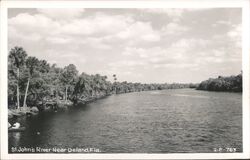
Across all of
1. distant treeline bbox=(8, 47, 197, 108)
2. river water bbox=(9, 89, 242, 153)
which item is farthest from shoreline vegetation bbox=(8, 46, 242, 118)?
river water bbox=(9, 89, 242, 153)

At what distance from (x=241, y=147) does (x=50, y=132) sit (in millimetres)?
6582

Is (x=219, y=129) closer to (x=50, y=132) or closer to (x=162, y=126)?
(x=162, y=126)

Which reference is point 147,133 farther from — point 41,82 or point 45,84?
point 45,84

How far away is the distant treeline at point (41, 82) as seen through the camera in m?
12.4

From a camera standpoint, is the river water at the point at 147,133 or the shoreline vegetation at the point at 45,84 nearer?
the river water at the point at 147,133

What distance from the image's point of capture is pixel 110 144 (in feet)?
34.3

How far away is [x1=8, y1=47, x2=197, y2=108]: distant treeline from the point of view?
1239 centimetres

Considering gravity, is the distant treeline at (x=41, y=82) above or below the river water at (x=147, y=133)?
above

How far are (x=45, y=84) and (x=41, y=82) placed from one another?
3.05 feet

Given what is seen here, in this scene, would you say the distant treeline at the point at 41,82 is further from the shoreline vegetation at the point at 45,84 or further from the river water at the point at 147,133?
the river water at the point at 147,133

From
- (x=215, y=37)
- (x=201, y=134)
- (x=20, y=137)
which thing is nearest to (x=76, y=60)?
(x=20, y=137)

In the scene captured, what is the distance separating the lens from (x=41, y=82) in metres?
18.8

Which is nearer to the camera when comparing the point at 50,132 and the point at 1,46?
A: the point at 1,46

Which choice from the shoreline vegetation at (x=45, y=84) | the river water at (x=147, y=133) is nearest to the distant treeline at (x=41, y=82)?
the shoreline vegetation at (x=45, y=84)
